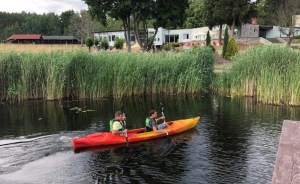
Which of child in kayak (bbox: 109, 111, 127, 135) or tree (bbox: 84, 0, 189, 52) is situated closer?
child in kayak (bbox: 109, 111, 127, 135)

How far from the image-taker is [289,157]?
9.78ft

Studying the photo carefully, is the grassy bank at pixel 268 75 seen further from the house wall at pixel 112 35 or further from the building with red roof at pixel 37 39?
the building with red roof at pixel 37 39

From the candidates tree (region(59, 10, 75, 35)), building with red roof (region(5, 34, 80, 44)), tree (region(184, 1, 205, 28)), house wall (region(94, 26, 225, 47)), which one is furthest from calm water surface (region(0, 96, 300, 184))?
A: tree (region(59, 10, 75, 35))

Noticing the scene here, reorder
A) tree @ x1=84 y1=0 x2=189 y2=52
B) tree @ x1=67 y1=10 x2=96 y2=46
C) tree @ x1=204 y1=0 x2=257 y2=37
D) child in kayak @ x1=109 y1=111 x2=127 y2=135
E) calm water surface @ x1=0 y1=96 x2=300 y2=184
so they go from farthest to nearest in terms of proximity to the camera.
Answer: tree @ x1=67 y1=10 x2=96 y2=46 → tree @ x1=204 y1=0 x2=257 y2=37 → tree @ x1=84 y1=0 x2=189 y2=52 → child in kayak @ x1=109 y1=111 x2=127 y2=135 → calm water surface @ x1=0 y1=96 x2=300 y2=184

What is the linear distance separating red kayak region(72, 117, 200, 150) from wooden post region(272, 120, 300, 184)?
6888 millimetres

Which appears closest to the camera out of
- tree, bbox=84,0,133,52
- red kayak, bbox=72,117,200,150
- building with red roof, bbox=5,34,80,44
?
red kayak, bbox=72,117,200,150

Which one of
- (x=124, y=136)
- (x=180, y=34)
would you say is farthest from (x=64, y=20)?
(x=124, y=136)

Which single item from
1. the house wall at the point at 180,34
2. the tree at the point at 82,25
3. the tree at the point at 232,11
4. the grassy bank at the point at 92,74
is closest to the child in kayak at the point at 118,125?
the grassy bank at the point at 92,74

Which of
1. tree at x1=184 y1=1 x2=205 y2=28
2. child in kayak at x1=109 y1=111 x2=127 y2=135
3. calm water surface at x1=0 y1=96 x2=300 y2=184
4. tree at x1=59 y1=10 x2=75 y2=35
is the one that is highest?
tree at x1=59 y1=10 x2=75 y2=35

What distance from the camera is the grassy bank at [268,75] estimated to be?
48.8 feet

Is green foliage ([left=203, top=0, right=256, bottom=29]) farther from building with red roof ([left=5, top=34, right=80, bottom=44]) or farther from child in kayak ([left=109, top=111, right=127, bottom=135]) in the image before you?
building with red roof ([left=5, top=34, right=80, bottom=44])

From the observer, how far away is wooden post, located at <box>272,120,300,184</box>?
2.95m

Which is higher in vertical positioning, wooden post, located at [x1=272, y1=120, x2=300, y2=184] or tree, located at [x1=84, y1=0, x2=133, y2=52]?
tree, located at [x1=84, y1=0, x2=133, y2=52]

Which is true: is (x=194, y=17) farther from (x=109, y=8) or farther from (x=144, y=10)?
(x=109, y=8)
